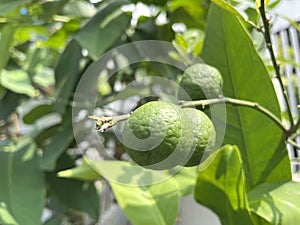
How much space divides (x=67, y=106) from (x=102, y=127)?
503 millimetres

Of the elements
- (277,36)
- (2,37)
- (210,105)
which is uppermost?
(210,105)

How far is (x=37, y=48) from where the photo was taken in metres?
0.98

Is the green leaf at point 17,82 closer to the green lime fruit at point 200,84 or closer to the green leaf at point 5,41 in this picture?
the green leaf at point 5,41

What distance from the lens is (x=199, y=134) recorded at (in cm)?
42

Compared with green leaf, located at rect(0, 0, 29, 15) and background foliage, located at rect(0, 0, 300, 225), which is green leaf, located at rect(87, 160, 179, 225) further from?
green leaf, located at rect(0, 0, 29, 15)

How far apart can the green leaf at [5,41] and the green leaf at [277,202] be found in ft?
1.45

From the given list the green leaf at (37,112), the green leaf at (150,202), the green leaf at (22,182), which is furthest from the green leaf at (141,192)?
the green leaf at (37,112)

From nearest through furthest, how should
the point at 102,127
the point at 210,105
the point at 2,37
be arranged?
the point at 102,127
the point at 210,105
the point at 2,37

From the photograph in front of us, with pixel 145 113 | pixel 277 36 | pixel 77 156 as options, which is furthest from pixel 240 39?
pixel 277 36

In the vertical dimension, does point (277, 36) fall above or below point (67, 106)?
below

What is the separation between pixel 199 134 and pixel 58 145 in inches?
16.0

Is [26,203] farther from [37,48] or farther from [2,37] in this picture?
[37,48]

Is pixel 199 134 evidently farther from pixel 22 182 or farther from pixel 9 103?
pixel 9 103

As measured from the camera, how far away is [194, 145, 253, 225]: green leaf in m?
0.55
